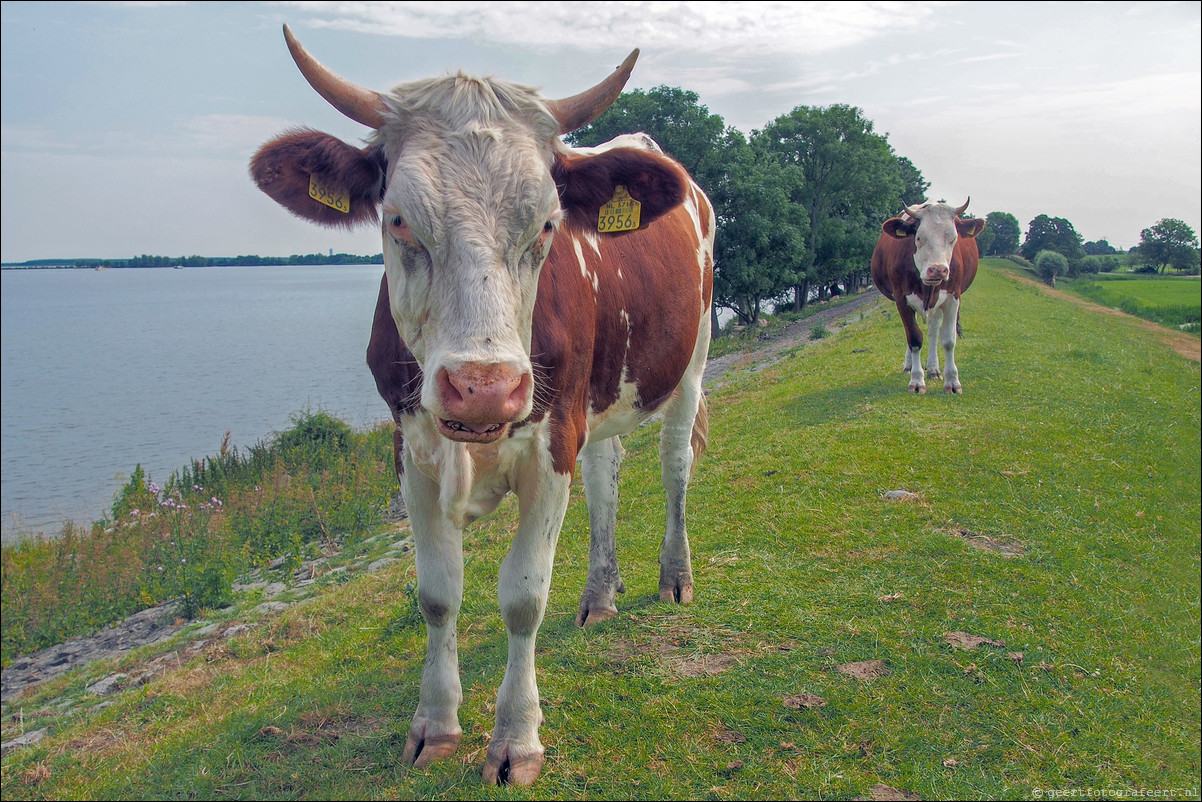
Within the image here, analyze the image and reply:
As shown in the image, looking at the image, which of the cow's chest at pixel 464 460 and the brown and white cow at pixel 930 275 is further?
the brown and white cow at pixel 930 275

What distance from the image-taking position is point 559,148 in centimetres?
315

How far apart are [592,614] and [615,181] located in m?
2.85

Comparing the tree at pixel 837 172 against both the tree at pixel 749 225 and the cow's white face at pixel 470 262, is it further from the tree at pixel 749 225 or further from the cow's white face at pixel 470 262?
the cow's white face at pixel 470 262

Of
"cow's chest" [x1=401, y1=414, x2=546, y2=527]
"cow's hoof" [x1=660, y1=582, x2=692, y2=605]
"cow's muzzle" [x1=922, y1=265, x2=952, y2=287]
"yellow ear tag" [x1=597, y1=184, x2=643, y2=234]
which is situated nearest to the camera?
"cow's chest" [x1=401, y1=414, x2=546, y2=527]

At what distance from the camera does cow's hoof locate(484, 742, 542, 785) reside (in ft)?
10.8

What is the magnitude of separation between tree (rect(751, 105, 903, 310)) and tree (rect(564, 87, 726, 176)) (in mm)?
8039

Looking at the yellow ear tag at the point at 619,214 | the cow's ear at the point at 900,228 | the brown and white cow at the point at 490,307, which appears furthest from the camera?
the cow's ear at the point at 900,228

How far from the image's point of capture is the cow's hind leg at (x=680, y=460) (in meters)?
5.13

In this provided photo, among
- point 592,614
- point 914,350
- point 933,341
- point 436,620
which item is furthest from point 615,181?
point 933,341

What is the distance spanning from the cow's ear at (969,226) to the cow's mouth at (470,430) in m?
11.4

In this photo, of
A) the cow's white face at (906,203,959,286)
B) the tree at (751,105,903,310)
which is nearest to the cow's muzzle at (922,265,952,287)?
the cow's white face at (906,203,959,286)

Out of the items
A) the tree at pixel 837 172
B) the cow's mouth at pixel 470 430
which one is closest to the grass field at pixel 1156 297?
the tree at pixel 837 172

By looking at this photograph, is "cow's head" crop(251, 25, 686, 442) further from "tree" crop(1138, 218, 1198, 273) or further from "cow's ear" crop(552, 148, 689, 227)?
"tree" crop(1138, 218, 1198, 273)

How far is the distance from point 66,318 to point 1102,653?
8703cm
